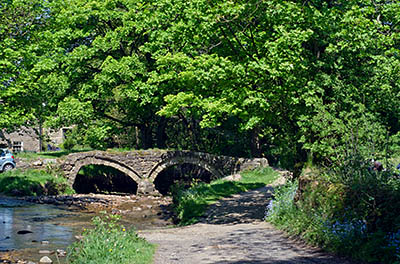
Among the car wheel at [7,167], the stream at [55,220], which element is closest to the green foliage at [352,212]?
the stream at [55,220]

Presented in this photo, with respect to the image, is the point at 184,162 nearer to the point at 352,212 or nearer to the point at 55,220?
the point at 55,220

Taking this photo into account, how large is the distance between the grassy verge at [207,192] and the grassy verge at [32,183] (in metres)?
7.12

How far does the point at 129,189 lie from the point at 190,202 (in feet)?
49.0

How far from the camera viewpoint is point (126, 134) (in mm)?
37469

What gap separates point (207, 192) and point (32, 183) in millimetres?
11108

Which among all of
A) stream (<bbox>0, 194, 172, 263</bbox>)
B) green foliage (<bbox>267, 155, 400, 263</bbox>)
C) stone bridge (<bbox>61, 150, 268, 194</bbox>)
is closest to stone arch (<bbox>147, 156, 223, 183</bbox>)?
stone bridge (<bbox>61, 150, 268, 194</bbox>)

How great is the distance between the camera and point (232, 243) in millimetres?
11008

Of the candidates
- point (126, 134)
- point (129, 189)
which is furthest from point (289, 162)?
point (126, 134)

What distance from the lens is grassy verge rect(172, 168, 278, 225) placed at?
17.8 metres

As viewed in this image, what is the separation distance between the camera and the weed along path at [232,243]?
9133 millimetres

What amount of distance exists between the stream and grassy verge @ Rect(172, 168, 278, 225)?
116cm

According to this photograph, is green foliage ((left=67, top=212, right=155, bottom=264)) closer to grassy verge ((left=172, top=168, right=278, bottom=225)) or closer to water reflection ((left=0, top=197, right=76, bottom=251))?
water reflection ((left=0, top=197, right=76, bottom=251))

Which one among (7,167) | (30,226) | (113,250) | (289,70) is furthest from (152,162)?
(113,250)

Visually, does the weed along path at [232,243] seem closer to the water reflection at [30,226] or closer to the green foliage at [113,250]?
the green foliage at [113,250]
